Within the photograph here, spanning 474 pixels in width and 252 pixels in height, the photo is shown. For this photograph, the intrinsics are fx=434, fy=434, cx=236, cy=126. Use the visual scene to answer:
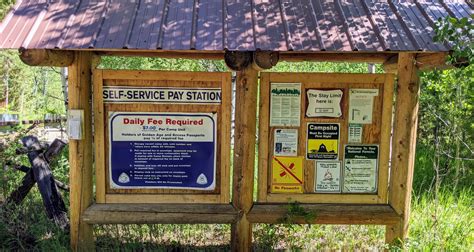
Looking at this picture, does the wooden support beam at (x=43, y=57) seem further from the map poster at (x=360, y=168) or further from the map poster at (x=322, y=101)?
the map poster at (x=360, y=168)

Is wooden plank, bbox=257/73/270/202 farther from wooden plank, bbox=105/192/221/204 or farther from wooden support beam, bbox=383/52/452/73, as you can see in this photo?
wooden support beam, bbox=383/52/452/73

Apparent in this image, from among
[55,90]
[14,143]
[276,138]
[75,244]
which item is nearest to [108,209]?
[75,244]

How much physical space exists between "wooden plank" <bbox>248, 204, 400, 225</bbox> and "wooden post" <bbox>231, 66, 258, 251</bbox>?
0.13 m

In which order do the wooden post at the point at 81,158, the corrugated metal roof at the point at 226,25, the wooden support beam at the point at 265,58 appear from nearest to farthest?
the corrugated metal roof at the point at 226,25 < the wooden support beam at the point at 265,58 < the wooden post at the point at 81,158

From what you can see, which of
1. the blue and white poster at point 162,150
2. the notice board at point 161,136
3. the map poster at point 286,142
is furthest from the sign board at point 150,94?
the map poster at point 286,142

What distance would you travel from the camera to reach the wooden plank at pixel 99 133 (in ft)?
13.6

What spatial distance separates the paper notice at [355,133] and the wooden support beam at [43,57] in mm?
2806

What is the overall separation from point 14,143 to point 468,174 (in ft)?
24.2

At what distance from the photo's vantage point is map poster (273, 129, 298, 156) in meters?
4.30

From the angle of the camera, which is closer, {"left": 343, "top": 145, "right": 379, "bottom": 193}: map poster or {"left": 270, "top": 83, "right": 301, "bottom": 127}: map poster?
{"left": 270, "top": 83, "right": 301, "bottom": 127}: map poster

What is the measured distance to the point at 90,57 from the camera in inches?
166

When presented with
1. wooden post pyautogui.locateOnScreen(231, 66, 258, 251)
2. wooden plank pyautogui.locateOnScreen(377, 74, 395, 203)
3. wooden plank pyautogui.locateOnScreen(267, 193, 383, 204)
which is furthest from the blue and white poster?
wooden plank pyautogui.locateOnScreen(377, 74, 395, 203)

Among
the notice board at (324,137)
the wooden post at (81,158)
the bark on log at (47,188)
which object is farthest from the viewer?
the bark on log at (47,188)

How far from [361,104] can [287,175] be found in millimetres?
1024
